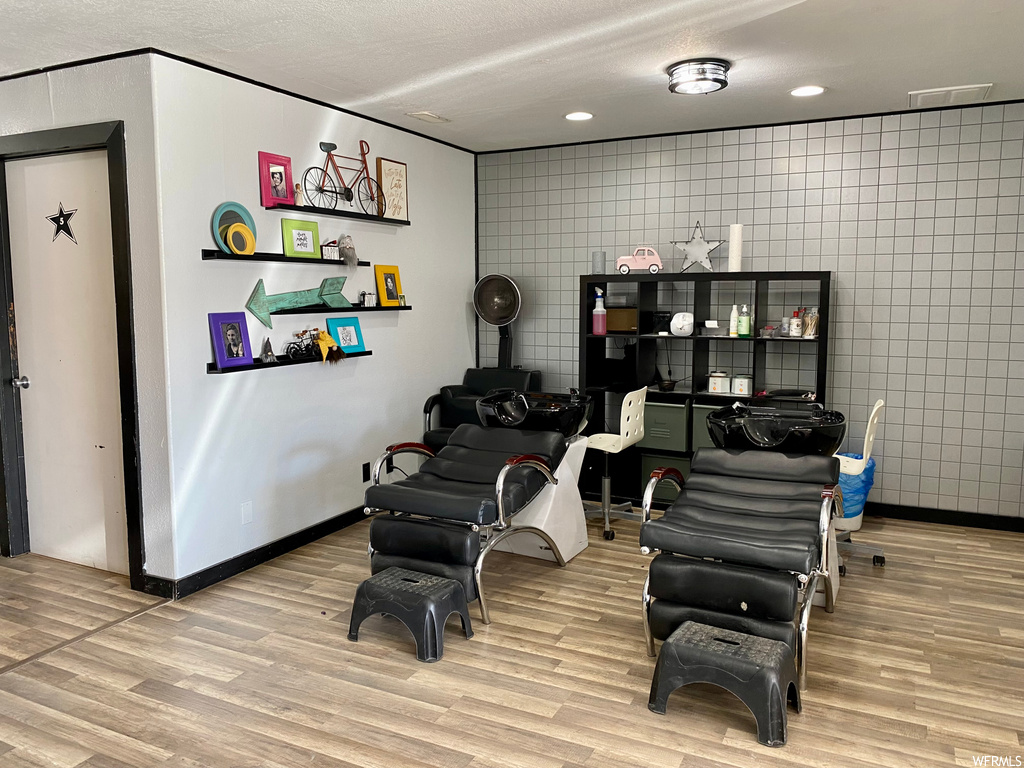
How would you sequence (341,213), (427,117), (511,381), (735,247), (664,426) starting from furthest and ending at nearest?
(511,381) < (664,426) < (735,247) < (427,117) < (341,213)

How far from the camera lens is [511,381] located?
5.51 m

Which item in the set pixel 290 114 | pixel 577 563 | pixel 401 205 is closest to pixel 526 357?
pixel 401 205

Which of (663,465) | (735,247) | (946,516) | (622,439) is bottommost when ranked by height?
(946,516)

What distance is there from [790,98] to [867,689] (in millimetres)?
3138

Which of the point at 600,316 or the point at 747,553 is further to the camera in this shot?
the point at 600,316

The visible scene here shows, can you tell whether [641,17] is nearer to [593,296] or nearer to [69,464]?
[593,296]

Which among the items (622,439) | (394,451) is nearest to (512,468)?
(394,451)

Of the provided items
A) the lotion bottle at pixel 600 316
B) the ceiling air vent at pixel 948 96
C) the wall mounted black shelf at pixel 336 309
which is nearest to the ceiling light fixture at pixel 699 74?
the ceiling air vent at pixel 948 96

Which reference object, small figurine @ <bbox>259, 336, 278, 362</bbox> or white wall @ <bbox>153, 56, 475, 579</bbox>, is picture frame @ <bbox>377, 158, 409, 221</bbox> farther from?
small figurine @ <bbox>259, 336, 278, 362</bbox>

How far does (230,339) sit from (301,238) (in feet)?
2.49

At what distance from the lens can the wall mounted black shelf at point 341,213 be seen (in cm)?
409

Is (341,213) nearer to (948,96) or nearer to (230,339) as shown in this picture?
(230,339)

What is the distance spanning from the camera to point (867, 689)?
9.27ft

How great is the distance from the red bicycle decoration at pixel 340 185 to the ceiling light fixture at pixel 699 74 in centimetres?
193
